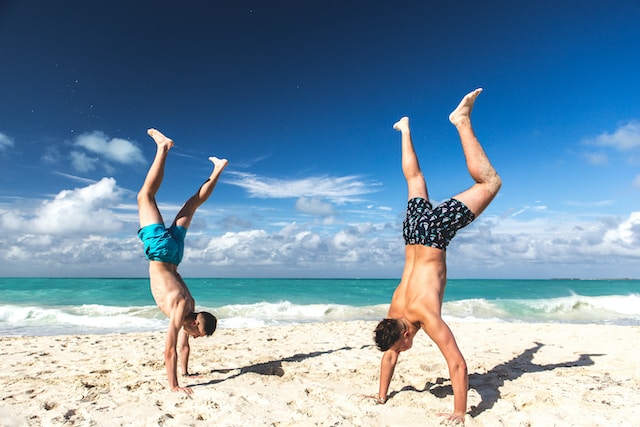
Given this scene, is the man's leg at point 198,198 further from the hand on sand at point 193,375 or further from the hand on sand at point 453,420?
the hand on sand at point 453,420

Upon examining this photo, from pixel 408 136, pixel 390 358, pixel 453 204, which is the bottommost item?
pixel 390 358

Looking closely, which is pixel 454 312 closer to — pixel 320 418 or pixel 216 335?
pixel 216 335

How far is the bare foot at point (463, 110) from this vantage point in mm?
4199

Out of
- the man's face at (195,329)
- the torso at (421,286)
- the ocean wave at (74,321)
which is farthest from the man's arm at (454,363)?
the ocean wave at (74,321)

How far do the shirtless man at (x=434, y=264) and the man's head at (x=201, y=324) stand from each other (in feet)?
6.55

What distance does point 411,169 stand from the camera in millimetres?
4492

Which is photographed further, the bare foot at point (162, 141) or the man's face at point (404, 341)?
the bare foot at point (162, 141)

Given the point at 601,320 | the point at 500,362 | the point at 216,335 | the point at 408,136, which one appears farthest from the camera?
the point at 601,320

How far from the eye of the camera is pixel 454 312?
17281 mm

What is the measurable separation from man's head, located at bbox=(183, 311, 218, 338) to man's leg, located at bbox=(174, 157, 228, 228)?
1.32m

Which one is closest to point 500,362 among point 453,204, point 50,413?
point 453,204

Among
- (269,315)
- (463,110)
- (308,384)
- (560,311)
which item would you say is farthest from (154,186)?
(560,311)

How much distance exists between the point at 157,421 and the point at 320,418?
1.46 m

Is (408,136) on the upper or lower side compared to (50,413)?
upper
